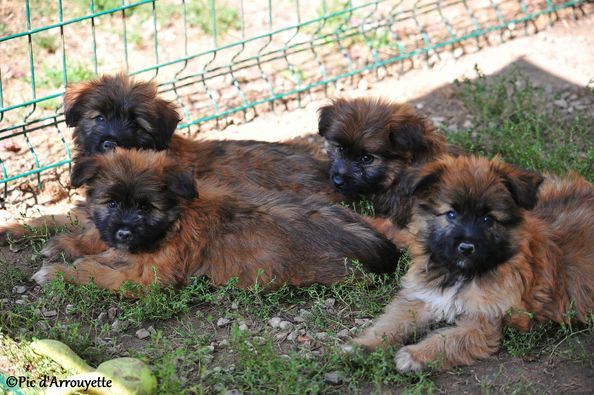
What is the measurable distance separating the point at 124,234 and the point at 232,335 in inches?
40.0

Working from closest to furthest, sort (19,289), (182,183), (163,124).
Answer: (182,183)
(19,289)
(163,124)

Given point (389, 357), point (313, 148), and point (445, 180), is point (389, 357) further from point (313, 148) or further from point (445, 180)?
point (313, 148)

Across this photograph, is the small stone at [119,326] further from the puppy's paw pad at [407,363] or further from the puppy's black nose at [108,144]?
the puppy's paw pad at [407,363]

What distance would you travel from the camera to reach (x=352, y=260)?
19.5 feet

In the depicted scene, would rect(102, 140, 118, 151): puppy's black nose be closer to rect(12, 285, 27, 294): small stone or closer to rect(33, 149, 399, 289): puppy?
rect(33, 149, 399, 289): puppy

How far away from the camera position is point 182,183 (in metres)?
5.72

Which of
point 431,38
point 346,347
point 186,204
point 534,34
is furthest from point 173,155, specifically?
point 534,34

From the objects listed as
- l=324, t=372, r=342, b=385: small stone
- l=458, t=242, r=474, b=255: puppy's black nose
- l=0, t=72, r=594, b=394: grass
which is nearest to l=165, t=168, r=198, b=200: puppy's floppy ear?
l=0, t=72, r=594, b=394: grass

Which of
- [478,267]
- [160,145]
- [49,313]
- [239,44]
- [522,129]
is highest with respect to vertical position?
[239,44]

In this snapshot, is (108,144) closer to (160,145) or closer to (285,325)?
(160,145)

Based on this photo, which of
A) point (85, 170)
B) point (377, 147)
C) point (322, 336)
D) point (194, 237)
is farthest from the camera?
point (377, 147)

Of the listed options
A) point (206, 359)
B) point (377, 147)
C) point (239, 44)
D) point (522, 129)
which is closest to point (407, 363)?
point (206, 359)

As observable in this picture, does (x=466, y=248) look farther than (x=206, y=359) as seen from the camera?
No

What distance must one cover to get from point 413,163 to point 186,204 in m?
1.91
